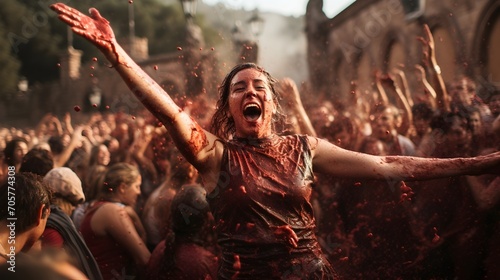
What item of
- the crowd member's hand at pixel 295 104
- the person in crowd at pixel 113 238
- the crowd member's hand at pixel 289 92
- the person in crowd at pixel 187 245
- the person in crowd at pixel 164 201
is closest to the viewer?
the person in crowd at pixel 187 245

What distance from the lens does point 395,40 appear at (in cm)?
1969

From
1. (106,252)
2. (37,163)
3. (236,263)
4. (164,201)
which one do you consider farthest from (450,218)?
(37,163)

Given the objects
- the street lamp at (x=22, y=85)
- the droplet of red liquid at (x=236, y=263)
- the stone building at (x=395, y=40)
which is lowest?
the droplet of red liquid at (x=236, y=263)

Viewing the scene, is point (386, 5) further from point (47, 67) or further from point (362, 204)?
point (47, 67)

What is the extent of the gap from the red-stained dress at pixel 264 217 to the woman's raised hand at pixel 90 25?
760mm

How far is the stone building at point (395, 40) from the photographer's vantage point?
14.2 metres

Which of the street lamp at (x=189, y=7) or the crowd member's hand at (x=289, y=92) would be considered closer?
the crowd member's hand at (x=289, y=92)

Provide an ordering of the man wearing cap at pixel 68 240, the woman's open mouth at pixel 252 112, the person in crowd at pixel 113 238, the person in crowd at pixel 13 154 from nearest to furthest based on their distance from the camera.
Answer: the woman's open mouth at pixel 252 112
the man wearing cap at pixel 68 240
the person in crowd at pixel 113 238
the person in crowd at pixel 13 154

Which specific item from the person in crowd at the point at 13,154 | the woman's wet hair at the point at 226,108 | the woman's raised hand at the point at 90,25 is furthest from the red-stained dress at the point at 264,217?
the person in crowd at the point at 13,154

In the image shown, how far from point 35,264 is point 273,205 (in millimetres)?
1554

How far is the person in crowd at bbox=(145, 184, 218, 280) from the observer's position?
4129 mm

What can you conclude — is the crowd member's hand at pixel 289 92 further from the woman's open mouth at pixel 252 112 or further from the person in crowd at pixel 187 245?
the woman's open mouth at pixel 252 112

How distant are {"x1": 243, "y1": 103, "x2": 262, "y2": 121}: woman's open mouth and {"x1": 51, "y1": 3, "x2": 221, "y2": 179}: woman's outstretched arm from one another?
260mm

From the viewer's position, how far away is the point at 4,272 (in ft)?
5.32
